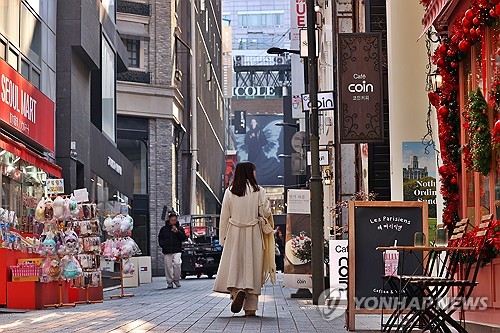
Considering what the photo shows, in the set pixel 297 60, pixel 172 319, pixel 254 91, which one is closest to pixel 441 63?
pixel 172 319

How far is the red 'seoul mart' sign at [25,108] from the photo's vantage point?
19875 millimetres

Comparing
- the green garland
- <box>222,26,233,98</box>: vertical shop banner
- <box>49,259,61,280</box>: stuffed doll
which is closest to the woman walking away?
the green garland

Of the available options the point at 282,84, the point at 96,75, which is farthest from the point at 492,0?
the point at 282,84

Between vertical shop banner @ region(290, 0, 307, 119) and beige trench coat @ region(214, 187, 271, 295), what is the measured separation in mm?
34138

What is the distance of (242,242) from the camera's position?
14.8m

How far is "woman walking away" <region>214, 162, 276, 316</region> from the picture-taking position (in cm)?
1450

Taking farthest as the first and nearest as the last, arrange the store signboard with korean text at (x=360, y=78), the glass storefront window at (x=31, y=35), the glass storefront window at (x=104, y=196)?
the glass storefront window at (x=104, y=196) → the glass storefront window at (x=31, y=35) → the store signboard with korean text at (x=360, y=78)

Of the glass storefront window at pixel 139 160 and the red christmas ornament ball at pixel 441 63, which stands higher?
the glass storefront window at pixel 139 160

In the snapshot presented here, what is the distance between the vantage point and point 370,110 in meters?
18.3

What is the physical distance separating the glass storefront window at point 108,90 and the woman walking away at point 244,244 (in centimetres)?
1876

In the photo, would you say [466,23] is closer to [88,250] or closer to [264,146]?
[88,250]

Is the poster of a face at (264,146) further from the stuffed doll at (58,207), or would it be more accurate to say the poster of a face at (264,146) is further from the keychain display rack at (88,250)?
the stuffed doll at (58,207)

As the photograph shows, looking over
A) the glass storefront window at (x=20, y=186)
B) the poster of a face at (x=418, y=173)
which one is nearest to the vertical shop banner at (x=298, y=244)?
the poster of a face at (x=418, y=173)

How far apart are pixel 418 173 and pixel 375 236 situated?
7.17 metres
